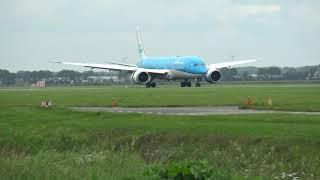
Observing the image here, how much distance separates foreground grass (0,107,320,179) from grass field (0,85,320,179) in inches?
1.0

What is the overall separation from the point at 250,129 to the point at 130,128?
4.90m

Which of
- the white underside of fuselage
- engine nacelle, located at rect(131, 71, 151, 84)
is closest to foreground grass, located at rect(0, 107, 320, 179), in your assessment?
engine nacelle, located at rect(131, 71, 151, 84)

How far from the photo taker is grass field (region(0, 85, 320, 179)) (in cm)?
1919

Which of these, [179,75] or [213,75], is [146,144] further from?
[179,75]

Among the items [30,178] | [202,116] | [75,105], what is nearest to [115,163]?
[30,178]

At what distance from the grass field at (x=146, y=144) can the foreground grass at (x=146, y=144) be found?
2 cm

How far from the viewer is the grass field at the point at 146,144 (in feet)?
63.0

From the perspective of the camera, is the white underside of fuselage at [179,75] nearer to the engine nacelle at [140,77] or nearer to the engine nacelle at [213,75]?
the engine nacelle at [213,75]

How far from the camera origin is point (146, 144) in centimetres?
2644

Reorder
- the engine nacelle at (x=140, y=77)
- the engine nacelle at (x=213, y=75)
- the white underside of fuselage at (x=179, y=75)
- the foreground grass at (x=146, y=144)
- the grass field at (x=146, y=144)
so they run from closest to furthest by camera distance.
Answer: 1. the grass field at (x=146, y=144)
2. the foreground grass at (x=146, y=144)
3. the engine nacelle at (x=140, y=77)
4. the engine nacelle at (x=213, y=75)
5. the white underside of fuselage at (x=179, y=75)

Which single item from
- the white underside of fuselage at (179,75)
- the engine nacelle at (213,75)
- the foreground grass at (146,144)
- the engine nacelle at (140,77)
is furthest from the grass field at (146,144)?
the white underside of fuselage at (179,75)

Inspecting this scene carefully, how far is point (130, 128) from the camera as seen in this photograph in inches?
1126

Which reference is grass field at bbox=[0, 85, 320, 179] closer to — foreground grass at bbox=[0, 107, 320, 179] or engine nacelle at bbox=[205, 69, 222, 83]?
foreground grass at bbox=[0, 107, 320, 179]

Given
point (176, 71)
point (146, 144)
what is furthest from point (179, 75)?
point (146, 144)
